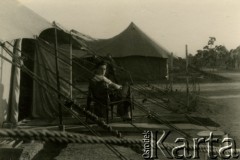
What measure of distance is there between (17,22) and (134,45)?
9.56m

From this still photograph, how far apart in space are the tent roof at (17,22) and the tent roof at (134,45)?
27.5ft

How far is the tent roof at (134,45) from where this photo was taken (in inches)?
497

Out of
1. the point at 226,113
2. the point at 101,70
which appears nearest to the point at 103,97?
the point at 101,70

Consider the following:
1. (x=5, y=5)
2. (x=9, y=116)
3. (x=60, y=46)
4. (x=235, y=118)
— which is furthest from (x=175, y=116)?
(x=5, y=5)

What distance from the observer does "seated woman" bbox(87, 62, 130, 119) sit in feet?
14.1

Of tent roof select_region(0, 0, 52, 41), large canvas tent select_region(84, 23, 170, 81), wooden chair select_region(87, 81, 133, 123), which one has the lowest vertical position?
wooden chair select_region(87, 81, 133, 123)

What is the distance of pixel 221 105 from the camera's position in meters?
6.88

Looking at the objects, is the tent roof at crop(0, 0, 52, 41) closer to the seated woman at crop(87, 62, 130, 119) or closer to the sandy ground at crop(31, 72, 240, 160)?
the seated woman at crop(87, 62, 130, 119)

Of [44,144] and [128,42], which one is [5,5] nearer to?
[44,144]

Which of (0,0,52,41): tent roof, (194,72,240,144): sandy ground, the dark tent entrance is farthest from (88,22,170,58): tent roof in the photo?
(0,0,52,41): tent roof

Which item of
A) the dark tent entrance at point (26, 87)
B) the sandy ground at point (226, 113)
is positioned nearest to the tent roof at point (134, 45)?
the sandy ground at point (226, 113)

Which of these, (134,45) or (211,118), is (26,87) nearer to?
(211,118)

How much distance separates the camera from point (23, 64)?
4156mm

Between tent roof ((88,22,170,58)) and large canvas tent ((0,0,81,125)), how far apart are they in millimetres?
7419
